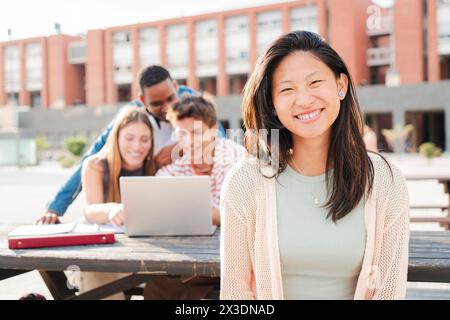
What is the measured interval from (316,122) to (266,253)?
16.6 inches

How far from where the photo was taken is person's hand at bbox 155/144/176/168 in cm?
316

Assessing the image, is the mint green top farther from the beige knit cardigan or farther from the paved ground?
the paved ground

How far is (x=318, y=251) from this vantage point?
1619 mm

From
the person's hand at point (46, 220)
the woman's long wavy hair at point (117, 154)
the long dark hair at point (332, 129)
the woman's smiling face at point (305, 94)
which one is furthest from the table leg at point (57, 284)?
the woman's smiling face at point (305, 94)

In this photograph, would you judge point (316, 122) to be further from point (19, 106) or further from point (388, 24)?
point (19, 106)

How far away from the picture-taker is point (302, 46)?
1.66 meters

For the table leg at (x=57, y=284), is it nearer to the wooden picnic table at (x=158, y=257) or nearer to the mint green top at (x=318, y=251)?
the wooden picnic table at (x=158, y=257)

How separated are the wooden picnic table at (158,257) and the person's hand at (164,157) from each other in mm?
833

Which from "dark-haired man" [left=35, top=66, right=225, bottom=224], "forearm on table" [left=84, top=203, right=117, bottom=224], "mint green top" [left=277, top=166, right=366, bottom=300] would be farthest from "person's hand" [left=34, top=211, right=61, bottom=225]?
"mint green top" [left=277, top=166, right=366, bottom=300]

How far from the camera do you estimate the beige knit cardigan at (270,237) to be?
1622 mm

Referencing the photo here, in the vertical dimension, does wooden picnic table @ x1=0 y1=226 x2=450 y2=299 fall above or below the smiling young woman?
below

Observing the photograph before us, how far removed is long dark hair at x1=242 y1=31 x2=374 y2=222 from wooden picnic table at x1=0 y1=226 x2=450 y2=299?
415mm

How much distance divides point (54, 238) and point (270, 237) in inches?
40.7
